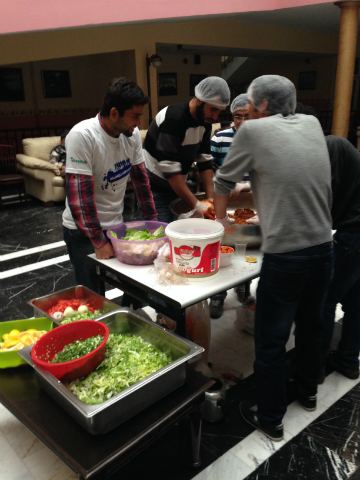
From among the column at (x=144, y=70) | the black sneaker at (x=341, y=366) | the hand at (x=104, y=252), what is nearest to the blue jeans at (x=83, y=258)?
the hand at (x=104, y=252)

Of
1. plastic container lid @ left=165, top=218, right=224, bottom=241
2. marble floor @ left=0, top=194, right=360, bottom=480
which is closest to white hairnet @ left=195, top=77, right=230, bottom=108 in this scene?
plastic container lid @ left=165, top=218, right=224, bottom=241

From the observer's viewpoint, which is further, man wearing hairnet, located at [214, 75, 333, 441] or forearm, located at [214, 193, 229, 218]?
forearm, located at [214, 193, 229, 218]

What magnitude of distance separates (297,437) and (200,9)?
18.5ft

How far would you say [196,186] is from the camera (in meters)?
7.37

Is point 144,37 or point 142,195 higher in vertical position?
point 144,37

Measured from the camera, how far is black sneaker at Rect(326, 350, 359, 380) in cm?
241

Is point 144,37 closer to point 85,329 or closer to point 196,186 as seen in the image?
point 196,186

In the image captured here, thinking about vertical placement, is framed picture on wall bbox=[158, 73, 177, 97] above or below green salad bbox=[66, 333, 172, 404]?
above

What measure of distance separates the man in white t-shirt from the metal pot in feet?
2.88

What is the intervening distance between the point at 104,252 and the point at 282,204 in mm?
1025

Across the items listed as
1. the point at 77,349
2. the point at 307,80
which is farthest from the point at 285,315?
the point at 307,80

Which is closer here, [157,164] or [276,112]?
[276,112]

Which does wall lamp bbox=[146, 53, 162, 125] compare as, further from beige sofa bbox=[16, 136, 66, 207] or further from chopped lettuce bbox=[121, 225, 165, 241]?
chopped lettuce bbox=[121, 225, 165, 241]

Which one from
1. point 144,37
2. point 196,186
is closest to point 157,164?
point 196,186
